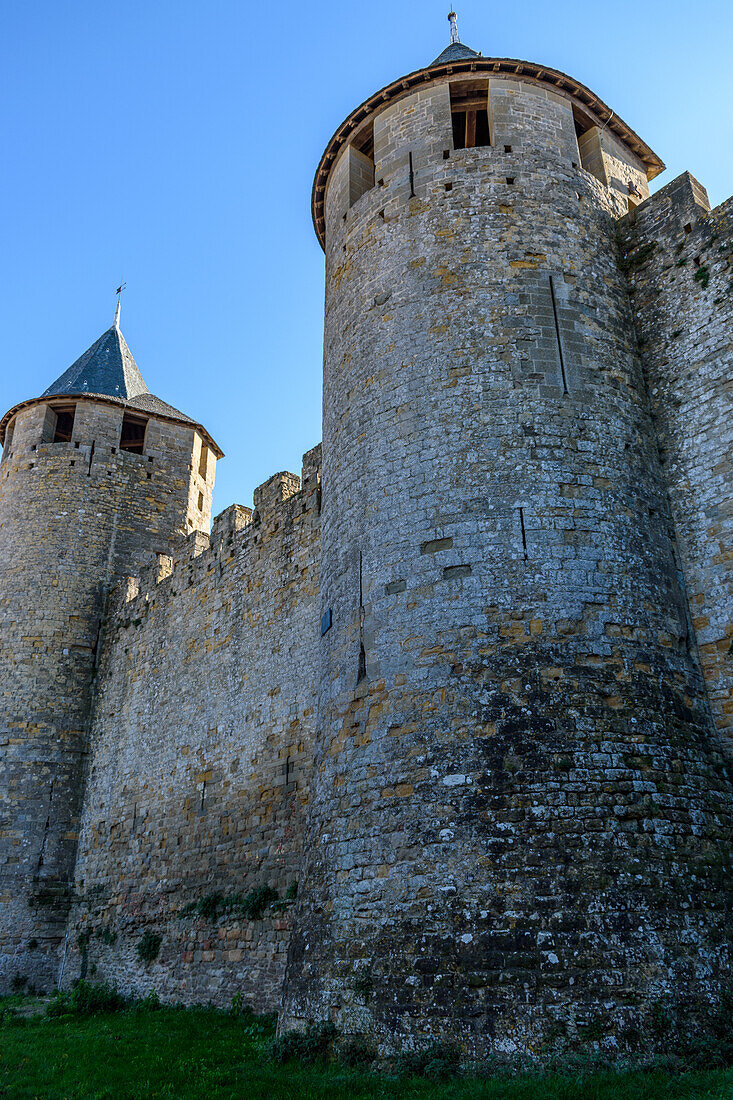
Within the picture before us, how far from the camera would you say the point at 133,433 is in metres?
18.3

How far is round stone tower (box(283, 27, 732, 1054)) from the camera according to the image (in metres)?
5.43

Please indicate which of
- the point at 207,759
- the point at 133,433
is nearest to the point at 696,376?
the point at 207,759

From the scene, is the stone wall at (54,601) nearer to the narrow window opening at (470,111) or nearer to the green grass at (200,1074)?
the green grass at (200,1074)

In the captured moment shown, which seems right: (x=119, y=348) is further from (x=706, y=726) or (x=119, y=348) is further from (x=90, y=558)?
(x=706, y=726)

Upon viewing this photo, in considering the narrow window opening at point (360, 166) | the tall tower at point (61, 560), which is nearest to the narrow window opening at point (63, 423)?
the tall tower at point (61, 560)

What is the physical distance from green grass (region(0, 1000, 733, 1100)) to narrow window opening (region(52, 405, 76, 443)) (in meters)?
11.0

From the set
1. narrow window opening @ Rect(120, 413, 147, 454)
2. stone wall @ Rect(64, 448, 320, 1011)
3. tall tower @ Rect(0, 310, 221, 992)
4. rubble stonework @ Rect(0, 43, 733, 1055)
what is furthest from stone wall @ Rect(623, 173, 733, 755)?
narrow window opening @ Rect(120, 413, 147, 454)

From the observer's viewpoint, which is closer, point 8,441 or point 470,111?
point 470,111

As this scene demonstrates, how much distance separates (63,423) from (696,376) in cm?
1377

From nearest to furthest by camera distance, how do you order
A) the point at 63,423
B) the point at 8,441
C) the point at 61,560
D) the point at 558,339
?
the point at 558,339 → the point at 61,560 → the point at 8,441 → the point at 63,423

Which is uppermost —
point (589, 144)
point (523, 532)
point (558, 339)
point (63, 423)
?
point (63, 423)

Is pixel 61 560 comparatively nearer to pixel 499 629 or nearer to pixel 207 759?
pixel 207 759

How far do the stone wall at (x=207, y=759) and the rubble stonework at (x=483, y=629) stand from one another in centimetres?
7

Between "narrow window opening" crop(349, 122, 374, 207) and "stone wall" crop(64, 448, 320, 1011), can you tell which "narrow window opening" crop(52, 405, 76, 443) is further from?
"narrow window opening" crop(349, 122, 374, 207)
